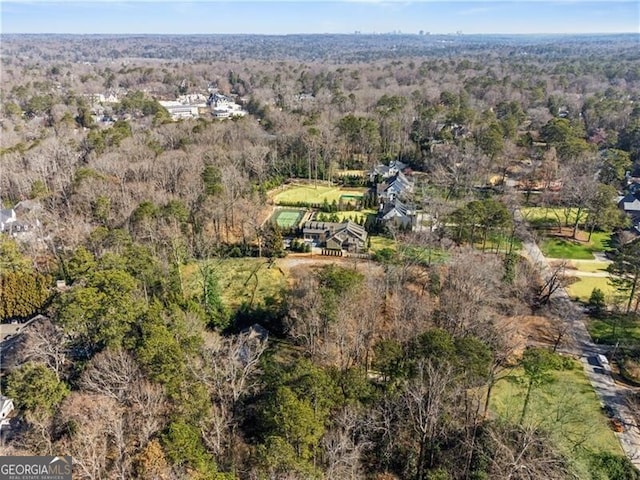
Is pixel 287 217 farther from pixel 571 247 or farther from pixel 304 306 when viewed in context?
pixel 571 247

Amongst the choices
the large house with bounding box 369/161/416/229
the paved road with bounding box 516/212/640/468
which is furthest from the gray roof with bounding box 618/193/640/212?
the large house with bounding box 369/161/416/229

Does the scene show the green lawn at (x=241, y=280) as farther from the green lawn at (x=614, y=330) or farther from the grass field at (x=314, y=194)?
the green lawn at (x=614, y=330)

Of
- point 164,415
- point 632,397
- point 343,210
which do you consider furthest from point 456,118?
point 164,415

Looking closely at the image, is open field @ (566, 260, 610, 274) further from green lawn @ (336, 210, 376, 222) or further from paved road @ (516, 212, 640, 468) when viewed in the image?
green lawn @ (336, 210, 376, 222)

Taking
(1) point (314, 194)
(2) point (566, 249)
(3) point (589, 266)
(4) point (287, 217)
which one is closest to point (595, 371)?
(3) point (589, 266)

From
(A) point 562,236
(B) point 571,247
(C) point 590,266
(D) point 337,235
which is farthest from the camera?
(A) point 562,236
